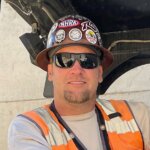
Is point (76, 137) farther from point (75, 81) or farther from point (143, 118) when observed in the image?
point (143, 118)

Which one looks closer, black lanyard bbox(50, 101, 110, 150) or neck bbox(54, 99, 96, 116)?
black lanyard bbox(50, 101, 110, 150)

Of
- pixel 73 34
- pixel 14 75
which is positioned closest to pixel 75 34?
pixel 73 34

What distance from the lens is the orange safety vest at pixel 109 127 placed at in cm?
261

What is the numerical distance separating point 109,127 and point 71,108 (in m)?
0.22

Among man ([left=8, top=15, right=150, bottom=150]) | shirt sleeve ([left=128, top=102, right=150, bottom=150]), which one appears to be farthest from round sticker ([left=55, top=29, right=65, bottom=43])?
shirt sleeve ([left=128, top=102, right=150, bottom=150])

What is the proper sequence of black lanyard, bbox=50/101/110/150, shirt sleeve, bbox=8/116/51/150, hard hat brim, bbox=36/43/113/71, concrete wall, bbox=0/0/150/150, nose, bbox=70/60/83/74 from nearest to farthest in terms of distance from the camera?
shirt sleeve, bbox=8/116/51/150 < black lanyard, bbox=50/101/110/150 < nose, bbox=70/60/83/74 < hard hat brim, bbox=36/43/113/71 < concrete wall, bbox=0/0/150/150

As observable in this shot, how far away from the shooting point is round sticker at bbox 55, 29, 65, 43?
281cm

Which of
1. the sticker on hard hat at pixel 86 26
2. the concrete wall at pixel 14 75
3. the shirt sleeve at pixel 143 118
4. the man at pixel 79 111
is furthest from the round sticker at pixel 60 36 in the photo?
the concrete wall at pixel 14 75

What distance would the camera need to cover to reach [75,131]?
8.95 ft

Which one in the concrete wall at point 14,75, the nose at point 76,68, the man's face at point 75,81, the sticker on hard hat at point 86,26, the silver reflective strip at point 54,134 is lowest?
the concrete wall at point 14,75

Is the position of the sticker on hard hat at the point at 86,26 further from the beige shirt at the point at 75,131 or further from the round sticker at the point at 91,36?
the beige shirt at the point at 75,131

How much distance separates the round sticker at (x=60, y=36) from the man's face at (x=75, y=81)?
0.17ft

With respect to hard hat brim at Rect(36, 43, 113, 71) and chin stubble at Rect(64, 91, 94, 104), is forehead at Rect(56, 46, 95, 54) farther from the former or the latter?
chin stubble at Rect(64, 91, 94, 104)

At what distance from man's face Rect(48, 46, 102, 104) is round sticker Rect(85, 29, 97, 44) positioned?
51 mm
